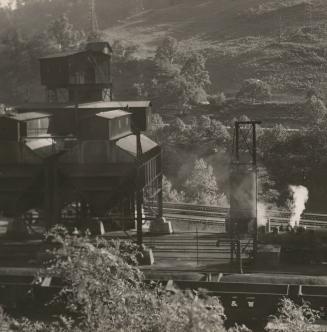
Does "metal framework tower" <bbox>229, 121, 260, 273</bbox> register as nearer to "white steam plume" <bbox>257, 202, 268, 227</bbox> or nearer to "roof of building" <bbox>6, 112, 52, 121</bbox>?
"white steam plume" <bbox>257, 202, 268, 227</bbox>

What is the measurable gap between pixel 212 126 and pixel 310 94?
1182 centimetres

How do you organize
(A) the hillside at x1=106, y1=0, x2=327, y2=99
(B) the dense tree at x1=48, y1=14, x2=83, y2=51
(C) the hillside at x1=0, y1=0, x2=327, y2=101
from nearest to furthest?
(A) the hillside at x1=106, y1=0, x2=327, y2=99 < (C) the hillside at x1=0, y1=0, x2=327, y2=101 < (B) the dense tree at x1=48, y1=14, x2=83, y2=51

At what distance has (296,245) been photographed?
24078mm

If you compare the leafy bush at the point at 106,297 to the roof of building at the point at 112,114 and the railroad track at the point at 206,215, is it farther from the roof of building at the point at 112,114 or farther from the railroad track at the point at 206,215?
the railroad track at the point at 206,215

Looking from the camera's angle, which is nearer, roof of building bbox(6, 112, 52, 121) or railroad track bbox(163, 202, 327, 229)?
roof of building bbox(6, 112, 52, 121)

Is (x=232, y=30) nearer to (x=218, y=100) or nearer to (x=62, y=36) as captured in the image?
(x=62, y=36)

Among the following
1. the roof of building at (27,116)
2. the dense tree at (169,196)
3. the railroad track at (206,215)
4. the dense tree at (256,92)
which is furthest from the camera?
the dense tree at (256,92)

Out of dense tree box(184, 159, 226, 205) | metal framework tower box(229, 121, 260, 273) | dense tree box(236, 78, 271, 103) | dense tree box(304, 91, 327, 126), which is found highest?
dense tree box(236, 78, 271, 103)

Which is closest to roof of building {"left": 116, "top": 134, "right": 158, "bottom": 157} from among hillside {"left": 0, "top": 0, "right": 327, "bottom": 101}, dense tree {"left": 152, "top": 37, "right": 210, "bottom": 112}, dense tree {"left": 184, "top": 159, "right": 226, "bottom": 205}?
dense tree {"left": 184, "top": 159, "right": 226, "bottom": 205}

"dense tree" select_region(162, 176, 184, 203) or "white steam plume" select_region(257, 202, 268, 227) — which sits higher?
"white steam plume" select_region(257, 202, 268, 227)

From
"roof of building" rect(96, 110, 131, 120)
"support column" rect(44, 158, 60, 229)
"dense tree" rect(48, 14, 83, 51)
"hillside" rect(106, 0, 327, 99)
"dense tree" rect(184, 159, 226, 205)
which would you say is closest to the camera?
"support column" rect(44, 158, 60, 229)

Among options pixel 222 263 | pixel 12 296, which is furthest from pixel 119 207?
pixel 12 296

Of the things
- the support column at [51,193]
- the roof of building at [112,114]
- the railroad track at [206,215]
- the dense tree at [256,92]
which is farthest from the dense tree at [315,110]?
the support column at [51,193]

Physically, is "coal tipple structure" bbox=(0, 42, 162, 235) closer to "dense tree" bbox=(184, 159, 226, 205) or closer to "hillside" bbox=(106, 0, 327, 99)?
"dense tree" bbox=(184, 159, 226, 205)
